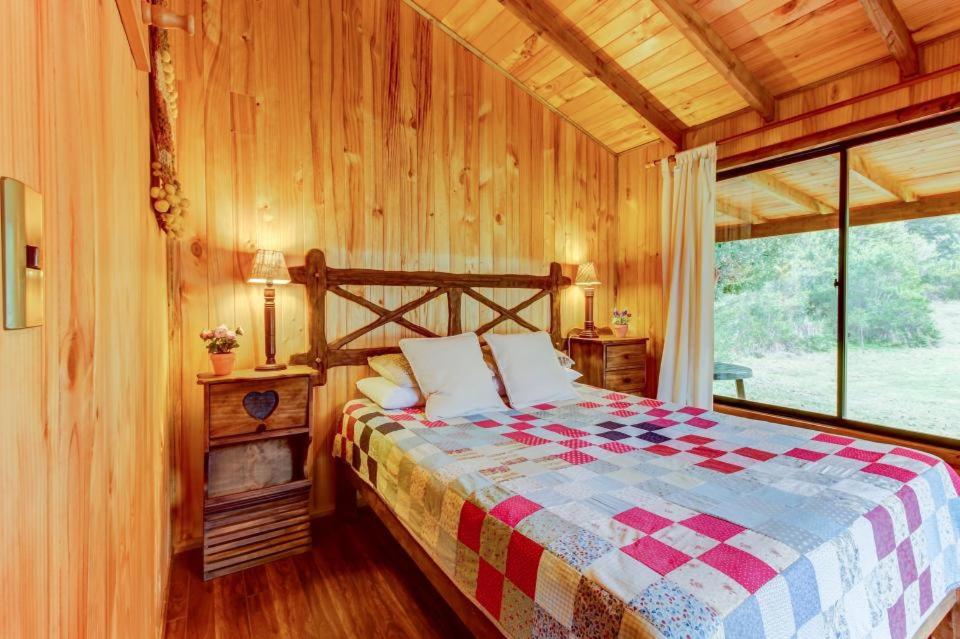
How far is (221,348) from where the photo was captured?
223 centimetres

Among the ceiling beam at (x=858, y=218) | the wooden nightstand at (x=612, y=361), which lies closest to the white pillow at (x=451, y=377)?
the wooden nightstand at (x=612, y=361)

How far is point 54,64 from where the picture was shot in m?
0.46

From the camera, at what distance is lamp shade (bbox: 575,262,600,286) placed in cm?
360

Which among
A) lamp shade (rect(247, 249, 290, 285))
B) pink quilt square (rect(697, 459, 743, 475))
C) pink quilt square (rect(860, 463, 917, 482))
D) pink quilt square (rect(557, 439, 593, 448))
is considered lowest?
pink quilt square (rect(697, 459, 743, 475))

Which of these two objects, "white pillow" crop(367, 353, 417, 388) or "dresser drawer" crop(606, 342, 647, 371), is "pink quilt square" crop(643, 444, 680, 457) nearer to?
"white pillow" crop(367, 353, 417, 388)

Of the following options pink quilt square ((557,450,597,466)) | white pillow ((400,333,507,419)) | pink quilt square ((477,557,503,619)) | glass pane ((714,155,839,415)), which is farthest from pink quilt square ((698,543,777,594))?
glass pane ((714,155,839,415))

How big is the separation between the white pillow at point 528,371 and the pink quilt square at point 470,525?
1.22 metres

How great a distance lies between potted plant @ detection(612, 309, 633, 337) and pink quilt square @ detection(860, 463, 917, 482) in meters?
2.04

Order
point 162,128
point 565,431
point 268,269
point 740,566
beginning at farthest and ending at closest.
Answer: point 268,269 < point 565,431 < point 162,128 < point 740,566

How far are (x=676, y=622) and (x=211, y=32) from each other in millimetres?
3109

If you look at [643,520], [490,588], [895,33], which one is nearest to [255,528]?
Answer: [490,588]

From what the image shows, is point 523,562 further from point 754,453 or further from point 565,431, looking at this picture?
point 754,453

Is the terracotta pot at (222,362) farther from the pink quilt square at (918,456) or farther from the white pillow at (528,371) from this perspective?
the pink quilt square at (918,456)

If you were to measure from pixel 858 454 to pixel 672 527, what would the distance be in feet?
3.52
